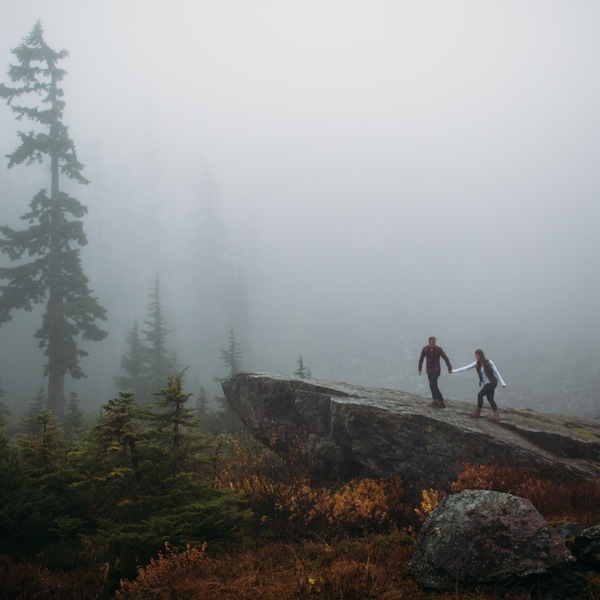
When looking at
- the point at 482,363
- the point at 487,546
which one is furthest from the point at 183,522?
the point at 482,363

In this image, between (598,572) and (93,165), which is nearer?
(598,572)

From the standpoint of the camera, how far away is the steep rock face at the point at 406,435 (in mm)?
7883

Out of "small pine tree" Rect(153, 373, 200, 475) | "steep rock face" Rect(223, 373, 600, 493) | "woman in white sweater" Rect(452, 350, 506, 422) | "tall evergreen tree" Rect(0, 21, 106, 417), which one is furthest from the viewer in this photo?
"tall evergreen tree" Rect(0, 21, 106, 417)

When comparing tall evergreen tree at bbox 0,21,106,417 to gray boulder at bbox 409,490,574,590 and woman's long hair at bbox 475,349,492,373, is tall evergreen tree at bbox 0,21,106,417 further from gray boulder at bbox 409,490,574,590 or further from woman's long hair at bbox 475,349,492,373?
gray boulder at bbox 409,490,574,590

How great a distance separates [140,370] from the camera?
94.9ft

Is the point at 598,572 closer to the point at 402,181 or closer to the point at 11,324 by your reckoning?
the point at 11,324

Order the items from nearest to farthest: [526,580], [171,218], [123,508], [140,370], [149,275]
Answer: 1. [526,580]
2. [123,508]
3. [140,370]
4. [149,275]
5. [171,218]

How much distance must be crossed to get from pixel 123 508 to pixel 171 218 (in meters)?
74.8

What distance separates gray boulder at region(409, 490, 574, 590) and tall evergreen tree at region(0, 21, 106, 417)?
2086 cm

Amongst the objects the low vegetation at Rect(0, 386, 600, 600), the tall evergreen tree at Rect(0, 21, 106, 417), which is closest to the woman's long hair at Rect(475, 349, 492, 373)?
the low vegetation at Rect(0, 386, 600, 600)

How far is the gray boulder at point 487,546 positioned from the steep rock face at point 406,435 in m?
3.72

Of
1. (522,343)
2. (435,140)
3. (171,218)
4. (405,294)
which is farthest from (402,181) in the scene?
(522,343)

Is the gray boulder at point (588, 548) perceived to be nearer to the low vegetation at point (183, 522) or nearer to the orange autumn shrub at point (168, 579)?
the low vegetation at point (183, 522)

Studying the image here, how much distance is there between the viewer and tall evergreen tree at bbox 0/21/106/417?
19.9m
